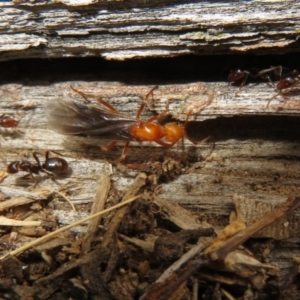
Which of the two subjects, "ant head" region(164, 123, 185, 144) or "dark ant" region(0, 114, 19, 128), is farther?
"dark ant" region(0, 114, 19, 128)

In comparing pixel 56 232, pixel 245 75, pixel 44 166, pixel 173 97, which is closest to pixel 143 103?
pixel 173 97

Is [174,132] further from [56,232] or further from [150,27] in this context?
[56,232]

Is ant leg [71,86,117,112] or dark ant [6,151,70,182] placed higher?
ant leg [71,86,117,112]

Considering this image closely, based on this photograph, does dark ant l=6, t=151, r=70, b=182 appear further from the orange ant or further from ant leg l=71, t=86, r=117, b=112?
ant leg l=71, t=86, r=117, b=112

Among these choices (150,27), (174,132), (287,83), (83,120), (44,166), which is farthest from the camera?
(83,120)

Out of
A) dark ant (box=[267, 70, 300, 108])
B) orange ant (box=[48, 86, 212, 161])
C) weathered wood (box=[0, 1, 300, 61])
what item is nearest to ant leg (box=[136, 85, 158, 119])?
orange ant (box=[48, 86, 212, 161])

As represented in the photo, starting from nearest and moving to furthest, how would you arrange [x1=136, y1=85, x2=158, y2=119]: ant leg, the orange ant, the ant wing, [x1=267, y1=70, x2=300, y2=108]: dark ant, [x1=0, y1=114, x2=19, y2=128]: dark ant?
[x1=267, y1=70, x2=300, y2=108]: dark ant < [x1=136, y1=85, x2=158, y2=119]: ant leg < the orange ant < the ant wing < [x1=0, y1=114, x2=19, y2=128]: dark ant
